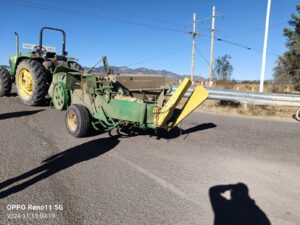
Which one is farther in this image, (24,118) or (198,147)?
(24,118)

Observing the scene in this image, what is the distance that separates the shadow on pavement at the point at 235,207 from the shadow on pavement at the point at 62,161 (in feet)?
7.47

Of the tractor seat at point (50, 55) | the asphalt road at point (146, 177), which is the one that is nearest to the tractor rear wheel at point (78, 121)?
the asphalt road at point (146, 177)

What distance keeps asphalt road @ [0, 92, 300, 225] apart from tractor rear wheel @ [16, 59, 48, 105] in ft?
7.12

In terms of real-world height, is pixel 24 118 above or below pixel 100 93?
below

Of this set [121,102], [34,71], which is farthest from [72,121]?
[34,71]

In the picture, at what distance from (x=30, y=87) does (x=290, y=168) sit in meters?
8.43

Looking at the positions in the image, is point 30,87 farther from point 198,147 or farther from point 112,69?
point 198,147

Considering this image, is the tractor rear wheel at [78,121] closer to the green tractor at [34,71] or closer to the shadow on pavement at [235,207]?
the green tractor at [34,71]

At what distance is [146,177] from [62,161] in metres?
1.47

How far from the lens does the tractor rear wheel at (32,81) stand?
9.32 meters

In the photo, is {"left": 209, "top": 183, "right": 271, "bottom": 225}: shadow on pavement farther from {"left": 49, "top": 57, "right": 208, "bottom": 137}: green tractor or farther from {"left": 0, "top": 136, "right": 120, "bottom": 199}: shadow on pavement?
{"left": 0, "top": 136, "right": 120, "bottom": 199}: shadow on pavement

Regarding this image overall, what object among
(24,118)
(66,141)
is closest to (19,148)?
(66,141)

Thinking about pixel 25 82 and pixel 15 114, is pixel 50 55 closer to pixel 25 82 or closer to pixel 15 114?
pixel 25 82

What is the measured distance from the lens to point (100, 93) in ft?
20.8
